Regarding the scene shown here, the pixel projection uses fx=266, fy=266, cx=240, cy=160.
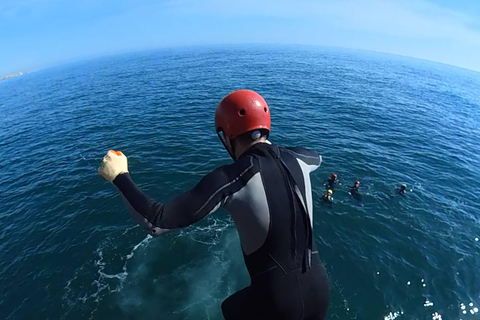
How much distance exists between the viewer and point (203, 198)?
2502 mm

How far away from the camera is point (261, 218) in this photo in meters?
2.64

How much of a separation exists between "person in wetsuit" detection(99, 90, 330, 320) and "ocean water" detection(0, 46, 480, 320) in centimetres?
1077

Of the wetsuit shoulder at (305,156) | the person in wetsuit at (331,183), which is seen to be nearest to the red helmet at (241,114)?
the wetsuit shoulder at (305,156)

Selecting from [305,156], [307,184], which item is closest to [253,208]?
[307,184]

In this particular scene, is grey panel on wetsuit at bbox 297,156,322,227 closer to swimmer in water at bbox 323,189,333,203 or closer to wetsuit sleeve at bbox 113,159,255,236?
wetsuit sleeve at bbox 113,159,255,236

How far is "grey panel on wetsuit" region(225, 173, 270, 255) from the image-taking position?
8.55 ft

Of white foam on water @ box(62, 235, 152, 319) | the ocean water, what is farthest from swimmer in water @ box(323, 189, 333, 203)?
white foam on water @ box(62, 235, 152, 319)

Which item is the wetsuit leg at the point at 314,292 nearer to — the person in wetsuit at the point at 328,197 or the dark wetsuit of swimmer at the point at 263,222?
the dark wetsuit of swimmer at the point at 263,222

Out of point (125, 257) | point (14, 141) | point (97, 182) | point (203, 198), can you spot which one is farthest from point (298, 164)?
point (14, 141)

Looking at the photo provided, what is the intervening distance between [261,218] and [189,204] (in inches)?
28.4

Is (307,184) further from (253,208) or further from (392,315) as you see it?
(392,315)

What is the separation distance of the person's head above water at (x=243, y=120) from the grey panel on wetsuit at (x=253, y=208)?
59 centimetres

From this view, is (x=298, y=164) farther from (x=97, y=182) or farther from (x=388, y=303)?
(x=97, y=182)

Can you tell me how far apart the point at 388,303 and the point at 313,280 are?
13.4 m
